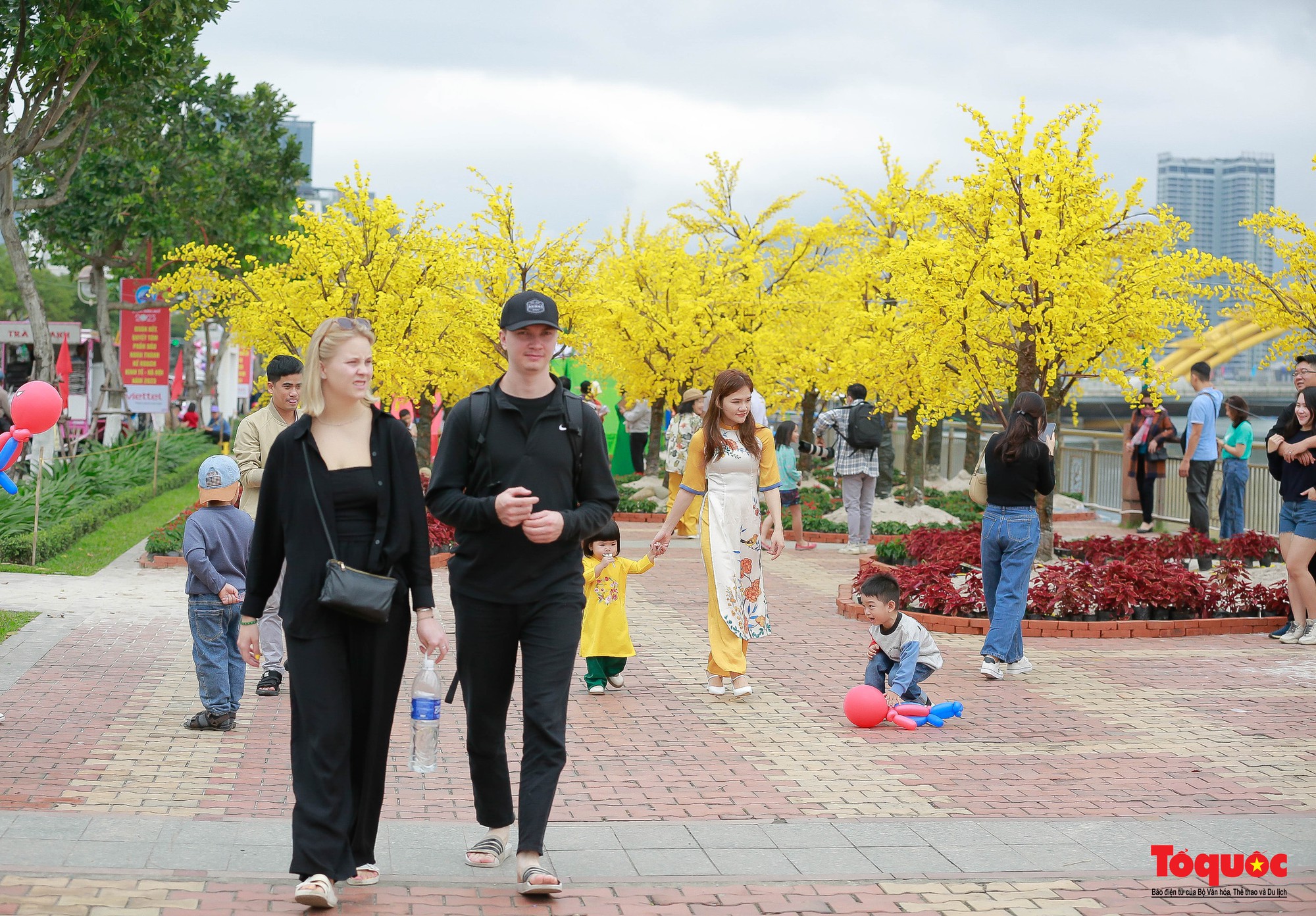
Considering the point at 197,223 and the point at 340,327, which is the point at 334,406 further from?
the point at 197,223

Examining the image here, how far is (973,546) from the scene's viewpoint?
13023mm

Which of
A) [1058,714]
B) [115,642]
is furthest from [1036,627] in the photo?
[115,642]

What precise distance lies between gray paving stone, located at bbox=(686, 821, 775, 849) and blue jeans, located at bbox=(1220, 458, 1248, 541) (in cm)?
1238

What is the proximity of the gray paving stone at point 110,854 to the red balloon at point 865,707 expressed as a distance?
3.80 m

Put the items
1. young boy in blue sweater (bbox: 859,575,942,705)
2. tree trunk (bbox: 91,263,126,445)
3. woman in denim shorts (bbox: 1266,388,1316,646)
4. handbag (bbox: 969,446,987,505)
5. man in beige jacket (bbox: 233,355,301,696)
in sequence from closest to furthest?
young boy in blue sweater (bbox: 859,575,942,705) < man in beige jacket (bbox: 233,355,301,696) < handbag (bbox: 969,446,987,505) < woman in denim shorts (bbox: 1266,388,1316,646) < tree trunk (bbox: 91,263,126,445)

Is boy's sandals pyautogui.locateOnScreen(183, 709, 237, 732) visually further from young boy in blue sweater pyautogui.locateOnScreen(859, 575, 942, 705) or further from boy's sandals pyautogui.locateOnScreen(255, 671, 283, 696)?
young boy in blue sweater pyautogui.locateOnScreen(859, 575, 942, 705)

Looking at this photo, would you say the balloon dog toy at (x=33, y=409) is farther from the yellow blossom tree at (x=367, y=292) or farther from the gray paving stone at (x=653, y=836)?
the yellow blossom tree at (x=367, y=292)

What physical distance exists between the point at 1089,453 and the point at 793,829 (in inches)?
755

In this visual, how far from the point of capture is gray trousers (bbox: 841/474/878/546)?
1673 cm

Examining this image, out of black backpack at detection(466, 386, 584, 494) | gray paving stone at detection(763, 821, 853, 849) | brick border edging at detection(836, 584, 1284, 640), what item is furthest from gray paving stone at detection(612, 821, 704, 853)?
brick border edging at detection(836, 584, 1284, 640)

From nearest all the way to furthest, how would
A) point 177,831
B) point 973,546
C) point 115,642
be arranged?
1. point 177,831
2. point 115,642
3. point 973,546

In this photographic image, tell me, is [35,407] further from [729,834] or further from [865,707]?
[729,834]

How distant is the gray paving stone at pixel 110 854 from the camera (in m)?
4.71

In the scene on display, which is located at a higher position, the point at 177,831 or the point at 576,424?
the point at 576,424
